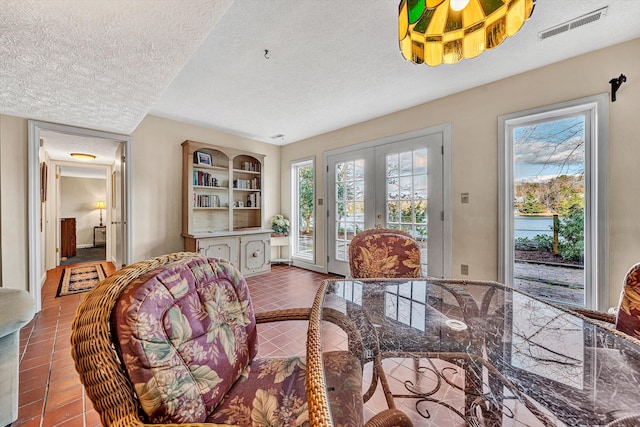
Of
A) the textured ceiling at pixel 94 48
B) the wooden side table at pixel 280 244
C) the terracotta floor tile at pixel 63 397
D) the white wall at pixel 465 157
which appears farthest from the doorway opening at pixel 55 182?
the wooden side table at pixel 280 244

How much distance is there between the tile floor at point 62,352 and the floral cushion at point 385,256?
0.79 metres

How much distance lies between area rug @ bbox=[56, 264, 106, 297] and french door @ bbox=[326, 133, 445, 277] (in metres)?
3.59

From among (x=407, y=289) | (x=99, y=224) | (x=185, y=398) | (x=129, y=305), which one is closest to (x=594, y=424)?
(x=407, y=289)

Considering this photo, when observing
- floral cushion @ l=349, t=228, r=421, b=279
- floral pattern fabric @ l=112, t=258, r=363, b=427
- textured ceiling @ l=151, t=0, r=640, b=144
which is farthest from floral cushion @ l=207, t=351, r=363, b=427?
textured ceiling @ l=151, t=0, r=640, b=144

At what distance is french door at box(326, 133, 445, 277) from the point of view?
10.4ft

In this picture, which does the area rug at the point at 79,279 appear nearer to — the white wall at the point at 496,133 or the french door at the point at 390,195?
the french door at the point at 390,195

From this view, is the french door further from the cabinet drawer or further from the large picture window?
the cabinet drawer

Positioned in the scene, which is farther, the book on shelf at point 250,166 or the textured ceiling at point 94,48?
the book on shelf at point 250,166

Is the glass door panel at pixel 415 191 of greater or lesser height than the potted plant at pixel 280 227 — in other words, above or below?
above

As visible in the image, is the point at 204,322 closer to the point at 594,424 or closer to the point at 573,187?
the point at 594,424

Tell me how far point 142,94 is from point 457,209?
3.51m

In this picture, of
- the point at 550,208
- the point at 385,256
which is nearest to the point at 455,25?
the point at 385,256

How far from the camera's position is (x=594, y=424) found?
640 millimetres

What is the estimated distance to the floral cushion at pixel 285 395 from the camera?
0.80 metres
